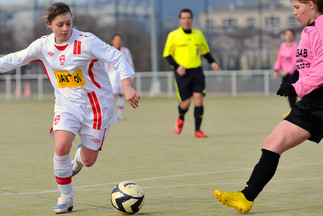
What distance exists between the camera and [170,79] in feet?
110

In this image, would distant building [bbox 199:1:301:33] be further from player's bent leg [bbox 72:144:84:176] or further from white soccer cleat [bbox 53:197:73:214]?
white soccer cleat [bbox 53:197:73:214]

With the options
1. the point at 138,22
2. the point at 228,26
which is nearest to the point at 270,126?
the point at 228,26

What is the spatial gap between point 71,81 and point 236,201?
1856 mm

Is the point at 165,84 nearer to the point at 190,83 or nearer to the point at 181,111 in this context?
the point at 181,111

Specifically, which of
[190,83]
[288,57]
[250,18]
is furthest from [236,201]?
[250,18]

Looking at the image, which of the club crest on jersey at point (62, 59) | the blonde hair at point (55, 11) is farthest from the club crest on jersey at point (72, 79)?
the blonde hair at point (55, 11)

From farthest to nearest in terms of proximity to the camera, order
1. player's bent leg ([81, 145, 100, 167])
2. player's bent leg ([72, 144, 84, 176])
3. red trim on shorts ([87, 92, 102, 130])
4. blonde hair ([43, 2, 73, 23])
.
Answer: player's bent leg ([72, 144, 84, 176])
player's bent leg ([81, 145, 100, 167])
red trim on shorts ([87, 92, 102, 130])
blonde hair ([43, 2, 73, 23])

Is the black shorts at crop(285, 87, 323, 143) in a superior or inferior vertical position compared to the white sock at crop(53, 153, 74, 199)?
superior

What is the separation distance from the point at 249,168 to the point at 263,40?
1165 inches

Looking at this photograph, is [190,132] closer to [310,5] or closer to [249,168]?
[249,168]

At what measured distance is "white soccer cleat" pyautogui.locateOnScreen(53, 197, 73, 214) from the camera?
20.1 feet

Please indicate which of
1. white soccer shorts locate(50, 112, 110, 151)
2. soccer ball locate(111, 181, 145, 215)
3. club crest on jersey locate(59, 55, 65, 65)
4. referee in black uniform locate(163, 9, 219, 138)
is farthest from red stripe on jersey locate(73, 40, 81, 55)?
referee in black uniform locate(163, 9, 219, 138)

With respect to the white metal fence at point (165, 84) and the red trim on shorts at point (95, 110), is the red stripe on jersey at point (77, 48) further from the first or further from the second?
the white metal fence at point (165, 84)

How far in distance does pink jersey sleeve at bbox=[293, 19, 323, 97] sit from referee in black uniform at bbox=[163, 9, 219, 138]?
6967 mm
